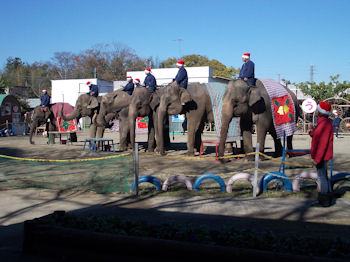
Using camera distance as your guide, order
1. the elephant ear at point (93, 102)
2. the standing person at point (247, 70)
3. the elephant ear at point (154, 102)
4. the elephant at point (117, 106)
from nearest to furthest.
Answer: the standing person at point (247, 70)
the elephant ear at point (154, 102)
the elephant at point (117, 106)
the elephant ear at point (93, 102)

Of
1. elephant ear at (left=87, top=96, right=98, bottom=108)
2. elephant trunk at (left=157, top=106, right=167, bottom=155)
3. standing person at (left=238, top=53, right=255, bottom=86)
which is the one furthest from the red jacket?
elephant ear at (left=87, top=96, right=98, bottom=108)

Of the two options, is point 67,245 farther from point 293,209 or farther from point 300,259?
point 293,209

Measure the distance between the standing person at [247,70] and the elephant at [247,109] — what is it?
20 centimetres

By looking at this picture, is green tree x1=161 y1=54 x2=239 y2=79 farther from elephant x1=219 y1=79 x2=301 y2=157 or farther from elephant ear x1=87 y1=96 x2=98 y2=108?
elephant x1=219 y1=79 x2=301 y2=157

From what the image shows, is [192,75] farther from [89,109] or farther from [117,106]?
[117,106]

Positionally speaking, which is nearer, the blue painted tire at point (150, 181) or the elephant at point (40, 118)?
the blue painted tire at point (150, 181)

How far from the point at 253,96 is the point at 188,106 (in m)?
2.96

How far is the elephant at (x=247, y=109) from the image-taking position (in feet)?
42.3

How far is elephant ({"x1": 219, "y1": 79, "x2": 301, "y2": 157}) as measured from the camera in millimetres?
12891

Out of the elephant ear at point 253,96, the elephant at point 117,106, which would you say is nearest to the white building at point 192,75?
the elephant at point 117,106

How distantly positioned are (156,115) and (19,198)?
8377 millimetres

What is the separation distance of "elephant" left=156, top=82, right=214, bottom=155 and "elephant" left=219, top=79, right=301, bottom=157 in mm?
2064

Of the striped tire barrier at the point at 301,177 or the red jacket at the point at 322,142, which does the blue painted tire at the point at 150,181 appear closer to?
the striped tire barrier at the point at 301,177

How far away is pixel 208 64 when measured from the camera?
7256 centimetres
